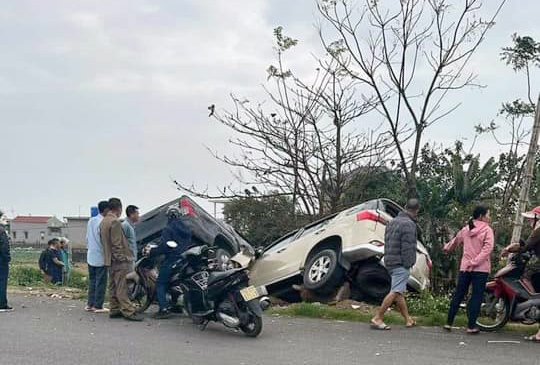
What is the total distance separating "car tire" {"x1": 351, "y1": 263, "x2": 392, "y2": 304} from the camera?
11383mm

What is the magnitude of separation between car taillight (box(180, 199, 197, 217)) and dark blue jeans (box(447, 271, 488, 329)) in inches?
213

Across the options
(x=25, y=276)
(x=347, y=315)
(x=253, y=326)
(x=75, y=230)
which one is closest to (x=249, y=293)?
(x=253, y=326)

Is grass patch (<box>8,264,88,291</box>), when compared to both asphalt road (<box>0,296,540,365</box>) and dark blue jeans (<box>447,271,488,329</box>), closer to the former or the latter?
asphalt road (<box>0,296,540,365</box>)

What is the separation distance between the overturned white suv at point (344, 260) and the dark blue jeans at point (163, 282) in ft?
A: 6.93

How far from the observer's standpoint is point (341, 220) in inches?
468

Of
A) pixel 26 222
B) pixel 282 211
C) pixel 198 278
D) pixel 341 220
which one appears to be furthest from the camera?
pixel 26 222

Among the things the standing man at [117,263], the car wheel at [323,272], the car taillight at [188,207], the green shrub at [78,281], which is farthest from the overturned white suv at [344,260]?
the green shrub at [78,281]

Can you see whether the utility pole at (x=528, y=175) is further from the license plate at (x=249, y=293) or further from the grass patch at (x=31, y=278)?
the grass patch at (x=31, y=278)

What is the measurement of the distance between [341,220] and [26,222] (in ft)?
180

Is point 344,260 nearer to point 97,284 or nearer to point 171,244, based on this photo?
point 171,244

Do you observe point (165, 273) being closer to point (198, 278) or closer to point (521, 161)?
point (198, 278)

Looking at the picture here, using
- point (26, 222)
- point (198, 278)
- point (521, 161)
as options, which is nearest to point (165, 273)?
point (198, 278)

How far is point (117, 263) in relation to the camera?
10.6 metres

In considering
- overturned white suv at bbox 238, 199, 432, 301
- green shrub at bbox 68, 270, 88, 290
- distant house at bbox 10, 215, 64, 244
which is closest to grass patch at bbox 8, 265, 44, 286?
green shrub at bbox 68, 270, 88, 290
